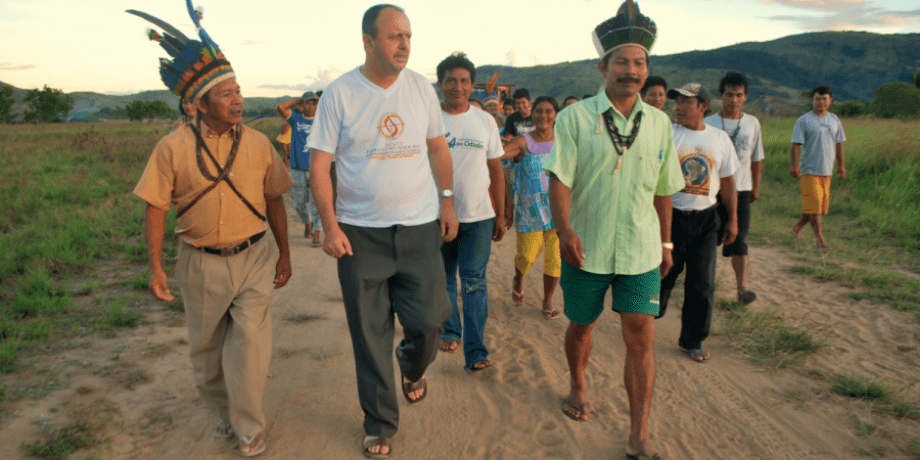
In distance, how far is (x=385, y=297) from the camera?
3.14m

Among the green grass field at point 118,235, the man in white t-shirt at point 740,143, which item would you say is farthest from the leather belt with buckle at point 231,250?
the man in white t-shirt at point 740,143

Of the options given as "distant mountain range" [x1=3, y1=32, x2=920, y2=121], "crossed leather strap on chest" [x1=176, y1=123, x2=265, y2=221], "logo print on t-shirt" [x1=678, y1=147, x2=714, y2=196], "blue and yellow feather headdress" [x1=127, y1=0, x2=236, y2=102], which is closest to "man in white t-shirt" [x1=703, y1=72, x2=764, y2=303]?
"logo print on t-shirt" [x1=678, y1=147, x2=714, y2=196]

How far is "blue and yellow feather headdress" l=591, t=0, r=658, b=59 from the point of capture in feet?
9.48

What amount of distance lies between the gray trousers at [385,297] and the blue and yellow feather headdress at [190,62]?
1.01m

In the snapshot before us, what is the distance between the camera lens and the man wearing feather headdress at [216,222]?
291 centimetres

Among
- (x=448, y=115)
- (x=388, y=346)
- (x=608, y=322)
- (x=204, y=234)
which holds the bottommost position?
(x=608, y=322)

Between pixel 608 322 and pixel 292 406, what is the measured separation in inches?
115

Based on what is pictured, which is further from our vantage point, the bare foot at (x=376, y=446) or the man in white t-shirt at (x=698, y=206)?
the man in white t-shirt at (x=698, y=206)

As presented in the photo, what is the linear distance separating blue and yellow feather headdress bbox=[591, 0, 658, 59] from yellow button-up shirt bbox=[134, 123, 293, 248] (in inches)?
77.3

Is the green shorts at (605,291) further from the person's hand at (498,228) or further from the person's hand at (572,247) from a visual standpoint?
the person's hand at (498,228)

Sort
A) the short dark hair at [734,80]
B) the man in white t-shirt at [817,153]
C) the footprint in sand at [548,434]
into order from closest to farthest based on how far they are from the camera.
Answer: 1. the footprint in sand at [548,434]
2. the short dark hair at [734,80]
3. the man in white t-shirt at [817,153]

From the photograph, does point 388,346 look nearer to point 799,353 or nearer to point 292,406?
point 292,406

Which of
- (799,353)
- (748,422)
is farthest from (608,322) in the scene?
(748,422)

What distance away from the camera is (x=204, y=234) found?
2953 millimetres
